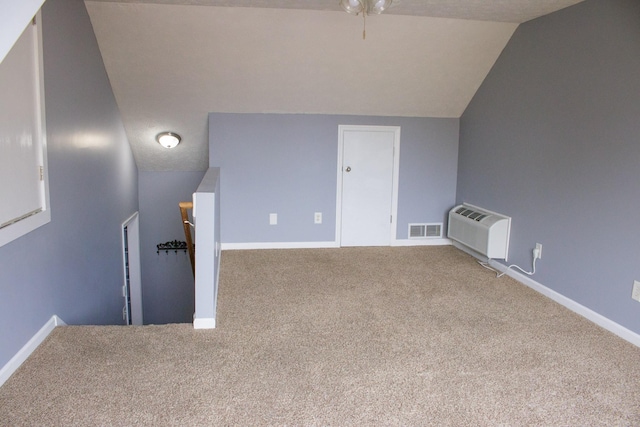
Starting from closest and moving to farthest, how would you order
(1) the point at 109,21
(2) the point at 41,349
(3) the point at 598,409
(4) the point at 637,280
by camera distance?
1. (3) the point at 598,409
2. (2) the point at 41,349
3. (4) the point at 637,280
4. (1) the point at 109,21

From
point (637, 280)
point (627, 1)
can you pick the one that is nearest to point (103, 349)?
point (637, 280)

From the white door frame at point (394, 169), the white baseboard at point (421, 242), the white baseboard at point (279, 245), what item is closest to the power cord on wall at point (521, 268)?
the white baseboard at point (421, 242)

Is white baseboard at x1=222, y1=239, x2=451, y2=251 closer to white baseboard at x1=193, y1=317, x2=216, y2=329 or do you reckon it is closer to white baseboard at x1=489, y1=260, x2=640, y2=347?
white baseboard at x1=489, y1=260, x2=640, y2=347

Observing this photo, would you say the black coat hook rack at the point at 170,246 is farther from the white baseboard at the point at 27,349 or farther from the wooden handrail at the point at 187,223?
Answer: the white baseboard at the point at 27,349

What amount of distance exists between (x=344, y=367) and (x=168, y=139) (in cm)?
325

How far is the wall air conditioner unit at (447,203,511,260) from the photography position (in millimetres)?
3887

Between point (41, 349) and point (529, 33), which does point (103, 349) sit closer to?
point (41, 349)

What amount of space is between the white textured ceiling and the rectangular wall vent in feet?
3.80

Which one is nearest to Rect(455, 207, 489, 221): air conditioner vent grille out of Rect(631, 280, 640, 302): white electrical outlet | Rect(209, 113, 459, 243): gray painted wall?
Rect(209, 113, 459, 243): gray painted wall

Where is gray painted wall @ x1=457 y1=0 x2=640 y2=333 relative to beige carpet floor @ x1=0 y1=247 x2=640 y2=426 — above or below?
above

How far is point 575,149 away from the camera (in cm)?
314

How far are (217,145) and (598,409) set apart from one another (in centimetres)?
366

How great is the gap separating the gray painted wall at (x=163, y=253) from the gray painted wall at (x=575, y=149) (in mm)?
3463

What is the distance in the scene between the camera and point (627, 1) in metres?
2.69
